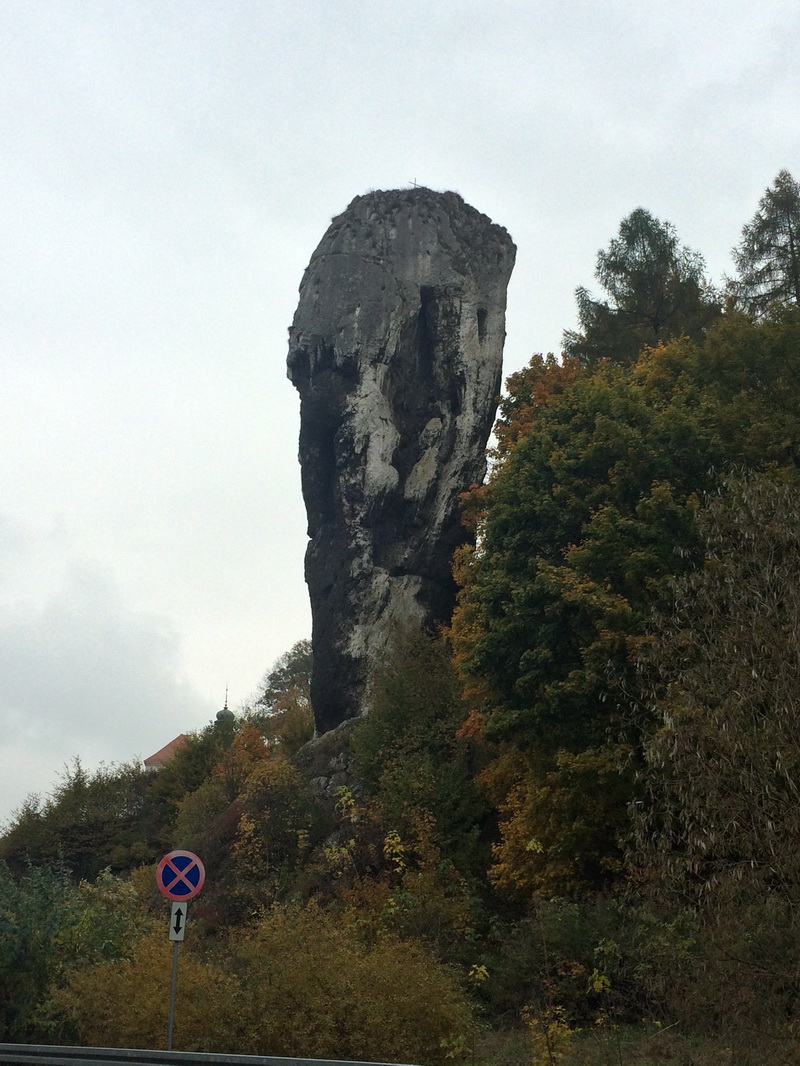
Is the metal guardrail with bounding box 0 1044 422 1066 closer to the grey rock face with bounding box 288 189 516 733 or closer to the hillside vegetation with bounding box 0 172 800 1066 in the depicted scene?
the hillside vegetation with bounding box 0 172 800 1066

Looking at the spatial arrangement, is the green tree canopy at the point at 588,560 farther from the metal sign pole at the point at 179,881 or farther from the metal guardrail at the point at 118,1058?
the metal guardrail at the point at 118,1058

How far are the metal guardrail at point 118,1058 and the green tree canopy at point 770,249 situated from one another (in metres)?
30.6

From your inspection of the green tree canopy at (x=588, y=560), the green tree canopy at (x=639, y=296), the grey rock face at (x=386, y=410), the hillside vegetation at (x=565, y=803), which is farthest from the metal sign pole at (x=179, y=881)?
the green tree canopy at (x=639, y=296)

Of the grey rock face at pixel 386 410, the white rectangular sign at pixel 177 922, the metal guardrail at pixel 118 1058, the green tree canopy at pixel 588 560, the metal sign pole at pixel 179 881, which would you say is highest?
the grey rock face at pixel 386 410

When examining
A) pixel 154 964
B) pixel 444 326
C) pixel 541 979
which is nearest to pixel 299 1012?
pixel 154 964

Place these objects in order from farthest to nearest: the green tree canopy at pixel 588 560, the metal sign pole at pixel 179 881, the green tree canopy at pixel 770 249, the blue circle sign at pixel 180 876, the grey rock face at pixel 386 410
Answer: the grey rock face at pixel 386 410, the green tree canopy at pixel 770 249, the green tree canopy at pixel 588 560, the blue circle sign at pixel 180 876, the metal sign pole at pixel 179 881

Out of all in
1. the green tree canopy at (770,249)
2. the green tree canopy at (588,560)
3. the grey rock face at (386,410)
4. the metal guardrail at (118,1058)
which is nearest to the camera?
the metal guardrail at (118,1058)

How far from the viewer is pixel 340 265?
4178cm

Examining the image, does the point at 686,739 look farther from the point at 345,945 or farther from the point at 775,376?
the point at 775,376

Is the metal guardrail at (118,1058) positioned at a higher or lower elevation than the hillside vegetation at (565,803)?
lower

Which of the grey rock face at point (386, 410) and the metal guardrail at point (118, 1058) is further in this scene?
the grey rock face at point (386, 410)

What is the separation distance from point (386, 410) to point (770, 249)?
14239mm

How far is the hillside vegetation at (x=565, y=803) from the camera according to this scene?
1169 cm

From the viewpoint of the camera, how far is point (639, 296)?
137 ft
